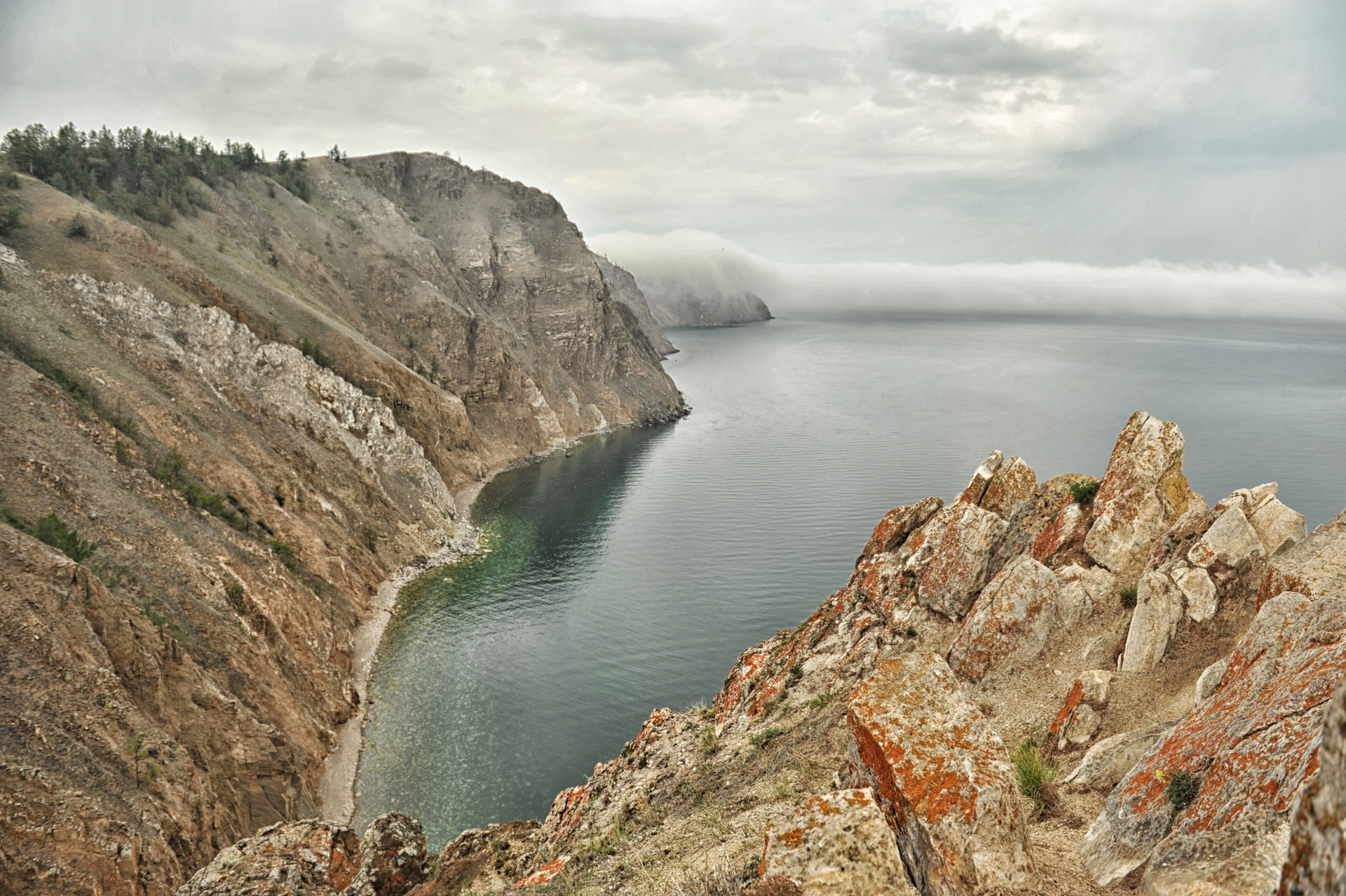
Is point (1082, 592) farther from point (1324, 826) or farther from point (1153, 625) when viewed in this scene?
point (1324, 826)

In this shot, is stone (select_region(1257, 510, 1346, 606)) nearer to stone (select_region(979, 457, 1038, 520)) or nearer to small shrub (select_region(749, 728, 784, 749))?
stone (select_region(979, 457, 1038, 520))

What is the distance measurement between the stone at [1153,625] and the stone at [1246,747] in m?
3.90

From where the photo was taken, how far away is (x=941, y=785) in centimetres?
765

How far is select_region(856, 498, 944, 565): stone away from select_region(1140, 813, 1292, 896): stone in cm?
1662

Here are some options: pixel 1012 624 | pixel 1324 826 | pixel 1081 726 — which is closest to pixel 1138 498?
pixel 1012 624

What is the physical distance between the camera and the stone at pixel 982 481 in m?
22.2

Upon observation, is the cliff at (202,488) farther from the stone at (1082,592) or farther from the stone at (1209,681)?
the stone at (1209,681)

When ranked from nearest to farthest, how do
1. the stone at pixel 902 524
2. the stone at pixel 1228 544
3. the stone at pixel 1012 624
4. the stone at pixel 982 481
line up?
the stone at pixel 1228 544, the stone at pixel 1012 624, the stone at pixel 982 481, the stone at pixel 902 524

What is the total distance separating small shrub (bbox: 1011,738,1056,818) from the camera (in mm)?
10625

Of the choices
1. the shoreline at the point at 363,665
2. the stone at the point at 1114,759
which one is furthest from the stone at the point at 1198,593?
the shoreline at the point at 363,665

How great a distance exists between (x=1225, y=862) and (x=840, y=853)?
3.11 meters

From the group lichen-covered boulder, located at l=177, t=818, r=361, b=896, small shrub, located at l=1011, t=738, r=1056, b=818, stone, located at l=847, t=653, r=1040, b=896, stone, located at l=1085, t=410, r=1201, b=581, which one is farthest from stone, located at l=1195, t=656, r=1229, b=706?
lichen-covered boulder, located at l=177, t=818, r=361, b=896

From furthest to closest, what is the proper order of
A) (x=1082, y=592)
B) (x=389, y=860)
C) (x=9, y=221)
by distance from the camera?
(x=9, y=221) < (x=1082, y=592) < (x=389, y=860)

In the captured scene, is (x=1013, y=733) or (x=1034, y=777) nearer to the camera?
(x=1034, y=777)
